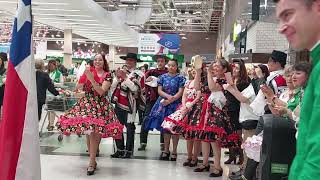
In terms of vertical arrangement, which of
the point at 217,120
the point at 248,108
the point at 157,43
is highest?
the point at 157,43

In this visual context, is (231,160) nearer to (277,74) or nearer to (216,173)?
(216,173)

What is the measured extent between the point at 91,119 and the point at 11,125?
11.1ft

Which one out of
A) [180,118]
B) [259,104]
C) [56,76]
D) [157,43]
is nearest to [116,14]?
[157,43]

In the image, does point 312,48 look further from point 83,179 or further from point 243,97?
point 83,179

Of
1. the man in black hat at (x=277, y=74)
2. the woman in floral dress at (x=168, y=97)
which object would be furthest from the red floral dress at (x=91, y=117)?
the man in black hat at (x=277, y=74)

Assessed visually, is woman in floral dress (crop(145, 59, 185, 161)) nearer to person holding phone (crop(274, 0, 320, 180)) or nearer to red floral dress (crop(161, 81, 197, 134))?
red floral dress (crop(161, 81, 197, 134))

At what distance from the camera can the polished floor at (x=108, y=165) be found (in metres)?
5.56

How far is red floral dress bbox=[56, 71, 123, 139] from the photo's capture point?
5.42 metres

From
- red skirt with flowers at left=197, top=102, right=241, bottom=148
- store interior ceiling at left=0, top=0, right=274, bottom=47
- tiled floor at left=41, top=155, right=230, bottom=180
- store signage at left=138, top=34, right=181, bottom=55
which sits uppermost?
store interior ceiling at left=0, top=0, right=274, bottom=47

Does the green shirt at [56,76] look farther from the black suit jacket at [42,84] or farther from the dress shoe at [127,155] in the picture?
the dress shoe at [127,155]

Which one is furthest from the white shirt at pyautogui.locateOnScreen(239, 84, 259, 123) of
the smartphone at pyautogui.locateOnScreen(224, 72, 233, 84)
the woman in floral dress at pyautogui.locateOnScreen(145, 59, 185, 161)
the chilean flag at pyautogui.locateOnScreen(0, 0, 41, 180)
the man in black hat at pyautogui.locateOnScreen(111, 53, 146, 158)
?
the chilean flag at pyautogui.locateOnScreen(0, 0, 41, 180)

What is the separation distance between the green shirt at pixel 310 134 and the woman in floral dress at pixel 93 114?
4405 millimetres

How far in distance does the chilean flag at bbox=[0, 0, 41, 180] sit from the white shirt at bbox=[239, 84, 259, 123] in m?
3.45

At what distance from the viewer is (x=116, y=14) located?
69.2 ft
